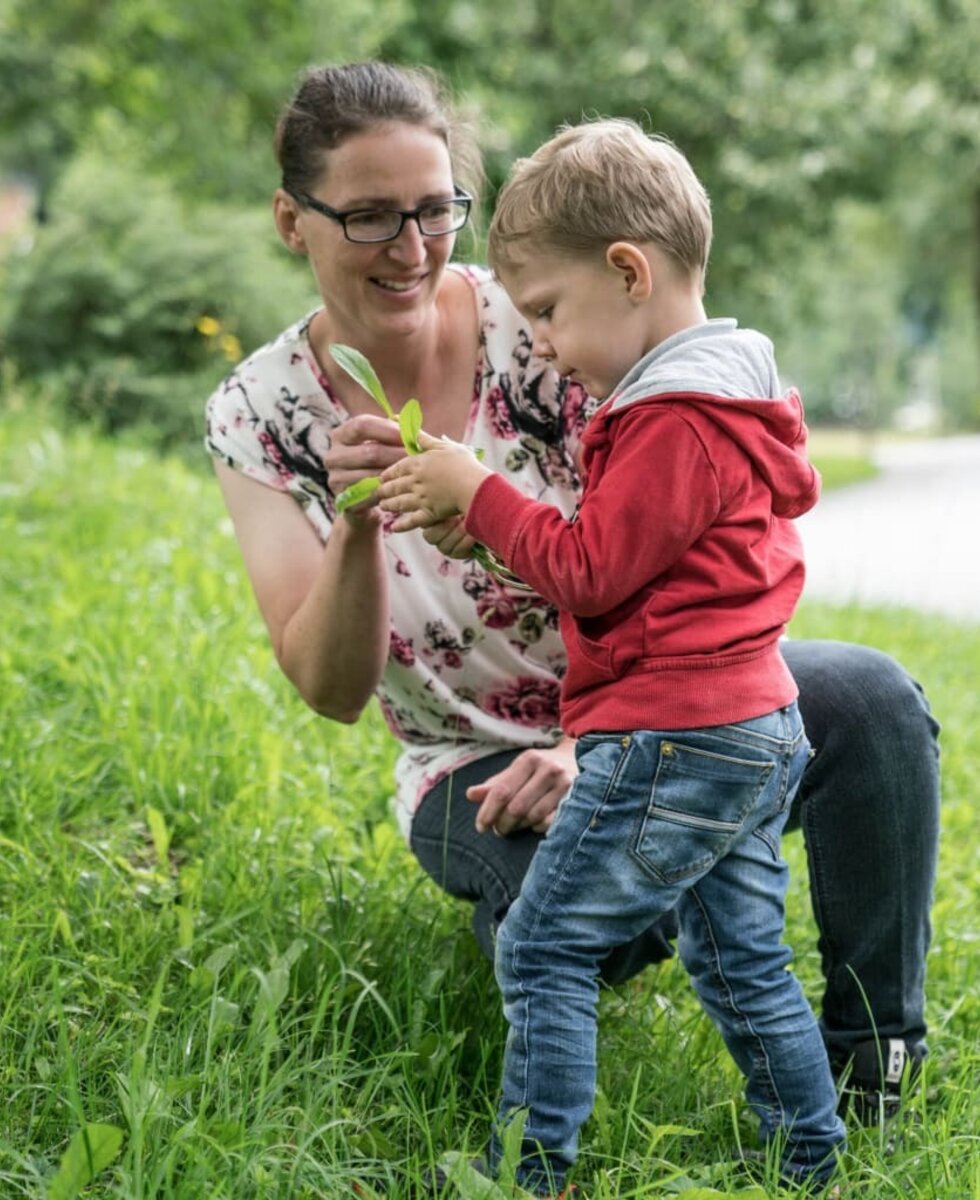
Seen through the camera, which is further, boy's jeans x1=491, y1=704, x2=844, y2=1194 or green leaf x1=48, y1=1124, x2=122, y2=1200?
boy's jeans x1=491, y1=704, x2=844, y2=1194

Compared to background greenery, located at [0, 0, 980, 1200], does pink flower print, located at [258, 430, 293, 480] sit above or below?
above

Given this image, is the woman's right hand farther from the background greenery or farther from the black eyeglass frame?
the background greenery

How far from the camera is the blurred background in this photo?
8758 mm

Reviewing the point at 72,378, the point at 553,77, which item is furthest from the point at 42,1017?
the point at 553,77

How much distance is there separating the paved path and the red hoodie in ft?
18.4

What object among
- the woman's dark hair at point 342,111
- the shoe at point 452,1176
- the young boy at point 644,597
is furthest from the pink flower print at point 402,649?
the shoe at point 452,1176

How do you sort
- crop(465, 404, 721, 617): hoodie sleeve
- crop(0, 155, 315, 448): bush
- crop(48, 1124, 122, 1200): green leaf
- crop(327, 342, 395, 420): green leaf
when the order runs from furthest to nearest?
crop(0, 155, 315, 448): bush → crop(327, 342, 395, 420): green leaf → crop(465, 404, 721, 617): hoodie sleeve → crop(48, 1124, 122, 1200): green leaf

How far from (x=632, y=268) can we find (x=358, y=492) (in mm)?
487

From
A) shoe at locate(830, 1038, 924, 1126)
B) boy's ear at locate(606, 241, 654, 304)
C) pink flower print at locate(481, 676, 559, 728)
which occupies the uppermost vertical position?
boy's ear at locate(606, 241, 654, 304)

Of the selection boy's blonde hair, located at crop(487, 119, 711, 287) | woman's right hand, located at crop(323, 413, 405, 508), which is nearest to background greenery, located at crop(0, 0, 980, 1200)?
woman's right hand, located at crop(323, 413, 405, 508)

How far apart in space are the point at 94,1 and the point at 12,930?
41.6ft

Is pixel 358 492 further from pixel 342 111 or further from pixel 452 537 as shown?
pixel 342 111

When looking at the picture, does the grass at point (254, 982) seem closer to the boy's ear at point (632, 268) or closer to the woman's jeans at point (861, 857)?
the woman's jeans at point (861, 857)

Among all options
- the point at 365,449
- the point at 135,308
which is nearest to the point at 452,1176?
the point at 365,449
